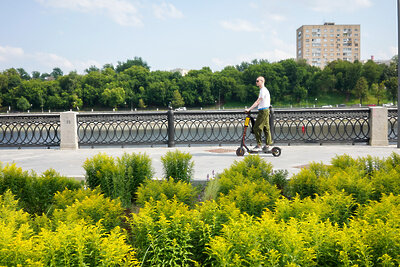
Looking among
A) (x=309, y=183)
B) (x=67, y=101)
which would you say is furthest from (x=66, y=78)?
(x=309, y=183)

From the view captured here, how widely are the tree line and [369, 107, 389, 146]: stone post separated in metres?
92.1

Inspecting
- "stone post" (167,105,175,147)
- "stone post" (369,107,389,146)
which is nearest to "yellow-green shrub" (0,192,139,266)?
"stone post" (167,105,175,147)

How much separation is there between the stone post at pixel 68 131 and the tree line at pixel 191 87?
90.6 meters

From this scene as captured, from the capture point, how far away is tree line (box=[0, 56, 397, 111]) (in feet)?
343

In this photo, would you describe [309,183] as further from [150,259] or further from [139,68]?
[139,68]

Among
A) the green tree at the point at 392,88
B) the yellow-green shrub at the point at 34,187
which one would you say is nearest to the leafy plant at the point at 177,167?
the yellow-green shrub at the point at 34,187

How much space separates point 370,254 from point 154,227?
1.50 m

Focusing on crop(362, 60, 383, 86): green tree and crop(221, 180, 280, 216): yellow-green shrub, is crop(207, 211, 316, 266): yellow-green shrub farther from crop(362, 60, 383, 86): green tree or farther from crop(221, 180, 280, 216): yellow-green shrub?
crop(362, 60, 383, 86): green tree

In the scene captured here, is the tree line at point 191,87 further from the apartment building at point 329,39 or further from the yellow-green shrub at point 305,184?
the yellow-green shrub at point 305,184

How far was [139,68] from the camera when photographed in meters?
124

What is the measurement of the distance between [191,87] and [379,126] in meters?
102

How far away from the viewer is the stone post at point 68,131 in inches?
494

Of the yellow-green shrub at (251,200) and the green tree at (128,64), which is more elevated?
the green tree at (128,64)

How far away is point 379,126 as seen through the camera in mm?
12164
